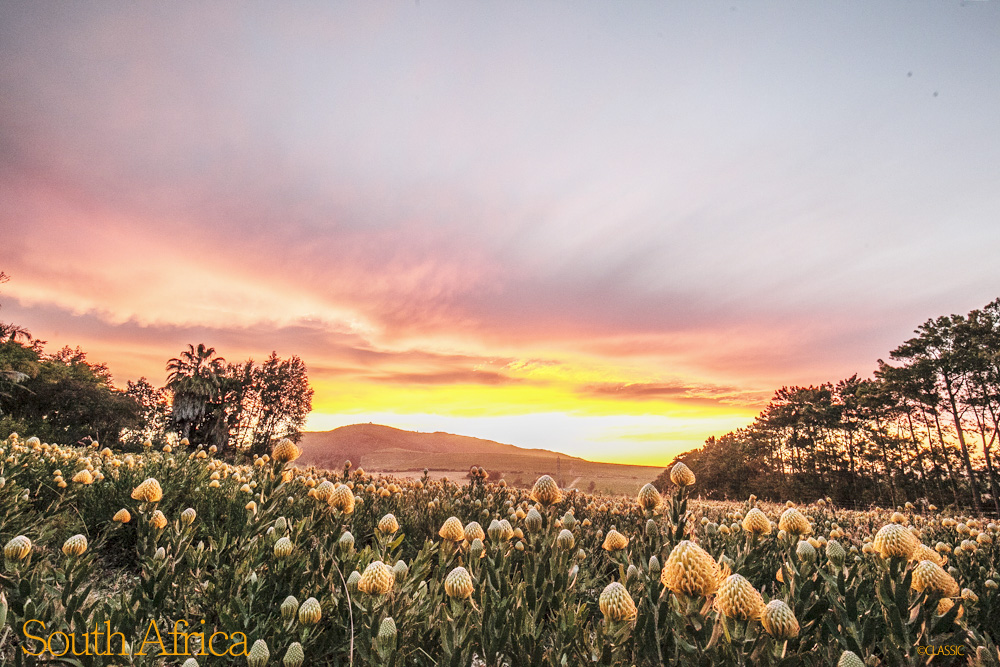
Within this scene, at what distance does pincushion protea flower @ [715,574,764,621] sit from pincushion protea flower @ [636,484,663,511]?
54.6 inches

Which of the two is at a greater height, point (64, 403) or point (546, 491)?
point (64, 403)

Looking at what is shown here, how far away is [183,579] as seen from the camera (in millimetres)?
2998

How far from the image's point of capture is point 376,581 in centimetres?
207

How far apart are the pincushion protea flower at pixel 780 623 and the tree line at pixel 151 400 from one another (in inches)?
1165

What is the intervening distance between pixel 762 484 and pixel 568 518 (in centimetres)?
4416

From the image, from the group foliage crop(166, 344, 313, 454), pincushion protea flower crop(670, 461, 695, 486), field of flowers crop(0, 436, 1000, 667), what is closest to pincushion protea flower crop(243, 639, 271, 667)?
field of flowers crop(0, 436, 1000, 667)

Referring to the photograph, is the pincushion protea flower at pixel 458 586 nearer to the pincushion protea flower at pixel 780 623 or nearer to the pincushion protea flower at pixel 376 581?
the pincushion protea flower at pixel 376 581

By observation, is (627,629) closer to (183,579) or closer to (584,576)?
(584,576)

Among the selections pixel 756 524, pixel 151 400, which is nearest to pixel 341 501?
pixel 756 524

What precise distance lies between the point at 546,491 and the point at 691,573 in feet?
5.35

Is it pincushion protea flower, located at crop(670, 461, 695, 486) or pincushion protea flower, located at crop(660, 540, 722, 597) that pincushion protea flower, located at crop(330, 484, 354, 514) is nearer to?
pincushion protea flower, located at crop(660, 540, 722, 597)

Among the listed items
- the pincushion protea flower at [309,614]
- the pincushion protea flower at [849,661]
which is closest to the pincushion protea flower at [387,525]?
the pincushion protea flower at [309,614]

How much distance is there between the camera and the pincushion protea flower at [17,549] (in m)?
2.23

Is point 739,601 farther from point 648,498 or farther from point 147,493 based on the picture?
point 147,493
